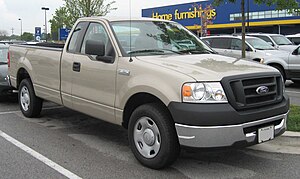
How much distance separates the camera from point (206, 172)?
4.43m

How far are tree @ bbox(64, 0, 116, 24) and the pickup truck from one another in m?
27.2

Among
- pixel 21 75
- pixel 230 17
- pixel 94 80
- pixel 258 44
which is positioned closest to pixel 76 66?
pixel 94 80

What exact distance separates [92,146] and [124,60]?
4.84 ft

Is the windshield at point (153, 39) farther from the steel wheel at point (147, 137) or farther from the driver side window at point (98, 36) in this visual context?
the steel wheel at point (147, 137)

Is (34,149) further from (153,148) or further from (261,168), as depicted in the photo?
(261,168)

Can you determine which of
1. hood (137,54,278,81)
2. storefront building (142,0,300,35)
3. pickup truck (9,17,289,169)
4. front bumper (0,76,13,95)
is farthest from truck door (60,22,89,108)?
storefront building (142,0,300,35)

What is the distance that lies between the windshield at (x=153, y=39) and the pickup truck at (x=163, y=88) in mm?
15

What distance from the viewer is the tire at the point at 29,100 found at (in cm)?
712

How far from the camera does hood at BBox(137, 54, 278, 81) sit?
410 cm

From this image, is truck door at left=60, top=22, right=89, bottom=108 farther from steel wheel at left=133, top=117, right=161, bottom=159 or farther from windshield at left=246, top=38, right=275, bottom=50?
windshield at left=246, top=38, right=275, bottom=50

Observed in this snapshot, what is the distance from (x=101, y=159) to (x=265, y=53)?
9682 mm

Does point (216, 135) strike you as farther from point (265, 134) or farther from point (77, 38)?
point (77, 38)

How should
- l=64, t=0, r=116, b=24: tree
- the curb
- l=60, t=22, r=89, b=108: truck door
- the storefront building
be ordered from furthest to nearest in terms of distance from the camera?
the storefront building < l=64, t=0, r=116, b=24: tree < l=60, t=22, r=89, b=108: truck door < the curb

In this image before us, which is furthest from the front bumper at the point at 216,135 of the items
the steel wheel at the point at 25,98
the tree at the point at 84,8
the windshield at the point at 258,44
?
the tree at the point at 84,8
